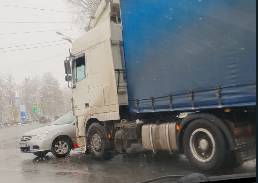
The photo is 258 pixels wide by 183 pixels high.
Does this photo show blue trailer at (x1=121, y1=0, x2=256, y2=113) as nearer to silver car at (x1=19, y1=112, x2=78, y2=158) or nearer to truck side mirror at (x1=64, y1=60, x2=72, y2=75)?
truck side mirror at (x1=64, y1=60, x2=72, y2=75)

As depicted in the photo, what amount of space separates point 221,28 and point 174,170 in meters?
2.96

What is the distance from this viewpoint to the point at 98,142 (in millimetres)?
10383

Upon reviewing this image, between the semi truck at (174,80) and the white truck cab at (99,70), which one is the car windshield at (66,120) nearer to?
the white truck cab at (99,70)

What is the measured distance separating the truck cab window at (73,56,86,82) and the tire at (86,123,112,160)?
1298 millimetres

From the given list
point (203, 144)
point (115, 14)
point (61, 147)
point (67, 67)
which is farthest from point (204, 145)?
point (61, 147)

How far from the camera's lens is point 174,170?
26.5 feet

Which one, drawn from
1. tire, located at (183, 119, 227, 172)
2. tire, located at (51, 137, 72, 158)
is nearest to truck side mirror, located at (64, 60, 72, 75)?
tire, located at (51, 137, 72, 158)

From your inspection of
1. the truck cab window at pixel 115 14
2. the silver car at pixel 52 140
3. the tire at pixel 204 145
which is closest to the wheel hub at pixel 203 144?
the tire at pixel 204 145

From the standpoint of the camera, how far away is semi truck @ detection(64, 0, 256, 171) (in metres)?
6.39

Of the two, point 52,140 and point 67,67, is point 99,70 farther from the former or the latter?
point 52,140

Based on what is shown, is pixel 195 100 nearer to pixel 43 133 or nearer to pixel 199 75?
pixel 199 75

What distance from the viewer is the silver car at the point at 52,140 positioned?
11695 mm

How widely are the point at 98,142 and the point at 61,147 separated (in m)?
1.89

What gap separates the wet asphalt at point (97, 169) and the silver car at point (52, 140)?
0.44 metres
